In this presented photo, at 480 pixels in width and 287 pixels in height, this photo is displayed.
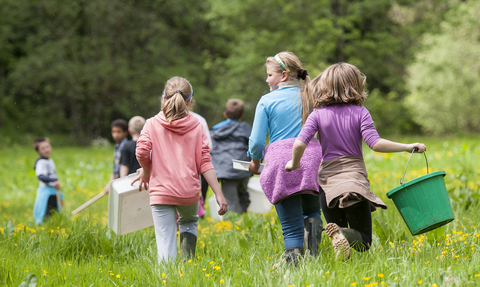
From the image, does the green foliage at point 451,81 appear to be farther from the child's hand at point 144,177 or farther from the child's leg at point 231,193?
the child's hand at point 144,177

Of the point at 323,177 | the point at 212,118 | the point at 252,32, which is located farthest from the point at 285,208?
the point at 212,118

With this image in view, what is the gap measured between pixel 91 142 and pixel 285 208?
71.0 feet

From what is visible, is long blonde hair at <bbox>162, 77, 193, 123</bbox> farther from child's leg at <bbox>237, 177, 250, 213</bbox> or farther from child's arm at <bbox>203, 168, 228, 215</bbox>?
child's leg at <bbox>237, 177, 250, 213</bbox>

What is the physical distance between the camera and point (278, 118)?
3.27m

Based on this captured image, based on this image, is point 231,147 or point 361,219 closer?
point 361,219

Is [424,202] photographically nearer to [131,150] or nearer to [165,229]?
[165,229]

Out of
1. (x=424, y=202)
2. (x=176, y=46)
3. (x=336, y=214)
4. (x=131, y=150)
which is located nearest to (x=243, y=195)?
(x=131, y=150)

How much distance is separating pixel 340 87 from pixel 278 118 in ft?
1.60

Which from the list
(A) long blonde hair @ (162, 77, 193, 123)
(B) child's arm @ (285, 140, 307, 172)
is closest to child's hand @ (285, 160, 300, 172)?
(B) child's arm @ (285, 140, 307, 172)

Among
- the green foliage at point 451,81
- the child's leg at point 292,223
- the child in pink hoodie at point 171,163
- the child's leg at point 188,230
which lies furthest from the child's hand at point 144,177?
the green foliage at point 451,81

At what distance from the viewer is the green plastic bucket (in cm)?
292

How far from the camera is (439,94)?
2372 centimetres

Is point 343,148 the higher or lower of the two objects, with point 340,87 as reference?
lower

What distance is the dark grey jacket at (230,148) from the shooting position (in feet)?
18.8
